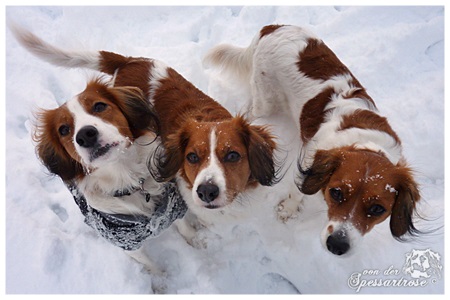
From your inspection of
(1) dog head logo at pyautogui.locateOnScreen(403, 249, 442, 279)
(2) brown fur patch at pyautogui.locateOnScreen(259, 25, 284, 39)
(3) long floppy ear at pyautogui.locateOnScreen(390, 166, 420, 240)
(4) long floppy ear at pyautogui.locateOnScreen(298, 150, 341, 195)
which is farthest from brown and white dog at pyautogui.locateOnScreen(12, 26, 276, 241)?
(1) dog head logo at pyautogui.locateOnScreen(403, 249, 442, 279)

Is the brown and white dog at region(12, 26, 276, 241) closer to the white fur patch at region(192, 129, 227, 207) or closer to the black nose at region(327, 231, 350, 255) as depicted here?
the white fur patch at region(192, 129, 227, 207)

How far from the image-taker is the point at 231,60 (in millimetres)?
3469

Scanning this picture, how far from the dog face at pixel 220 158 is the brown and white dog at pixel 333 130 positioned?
0.36 metres

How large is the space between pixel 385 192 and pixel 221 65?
2.18 meters

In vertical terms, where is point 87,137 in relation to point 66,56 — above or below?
above

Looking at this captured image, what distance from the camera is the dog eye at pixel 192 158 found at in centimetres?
205

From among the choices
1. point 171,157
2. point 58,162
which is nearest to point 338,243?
point 171,157

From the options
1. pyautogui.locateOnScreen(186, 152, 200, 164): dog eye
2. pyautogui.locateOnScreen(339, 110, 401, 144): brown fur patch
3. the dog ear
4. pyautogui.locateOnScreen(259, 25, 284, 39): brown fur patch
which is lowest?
the dog ear

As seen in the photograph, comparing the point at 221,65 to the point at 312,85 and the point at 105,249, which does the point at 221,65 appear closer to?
the point at 312,85

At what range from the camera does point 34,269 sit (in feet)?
9.12

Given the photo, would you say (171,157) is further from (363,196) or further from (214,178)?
(363,196)

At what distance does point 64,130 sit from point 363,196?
5.61 feet

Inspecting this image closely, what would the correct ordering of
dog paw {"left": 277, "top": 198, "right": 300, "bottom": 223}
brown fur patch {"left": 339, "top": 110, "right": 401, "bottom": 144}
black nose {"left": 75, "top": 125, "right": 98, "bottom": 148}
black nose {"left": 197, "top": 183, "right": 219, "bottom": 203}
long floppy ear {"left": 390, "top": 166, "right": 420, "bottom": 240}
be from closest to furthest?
black nose {"left": 75, "top": 125, "right": 98, "bottom": 148} < black nose {"left": 197, "top": 183, "right": 219, "bottom": 203} < long floppy ear {"left": 390, "top": 166, "right": 420, "bottom": 240} < brown fur patch {"left": 339, "top": 110, "right": 401, "bottom": 144} < dog paw {"left": 277, "top": 198, "right": 300, "bottom": 223}

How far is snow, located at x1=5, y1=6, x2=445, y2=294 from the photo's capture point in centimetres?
271
